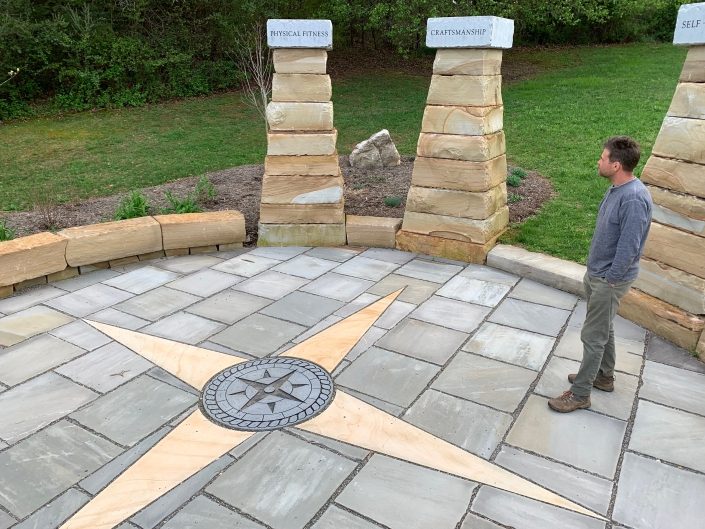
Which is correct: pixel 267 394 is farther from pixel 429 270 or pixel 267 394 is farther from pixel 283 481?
pixel 429 270

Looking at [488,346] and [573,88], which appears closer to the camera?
[488,346]

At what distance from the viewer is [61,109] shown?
15.2 m

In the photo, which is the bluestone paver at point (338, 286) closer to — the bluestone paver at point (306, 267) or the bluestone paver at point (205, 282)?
the bluestone paver at point (306, 267)

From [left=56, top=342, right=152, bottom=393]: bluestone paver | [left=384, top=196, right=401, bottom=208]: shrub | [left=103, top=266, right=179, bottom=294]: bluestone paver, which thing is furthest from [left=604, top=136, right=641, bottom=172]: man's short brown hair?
[left=384, top=196, right=401, bottom=208]: shrub

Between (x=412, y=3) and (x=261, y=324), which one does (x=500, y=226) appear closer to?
(x=261, y=324)

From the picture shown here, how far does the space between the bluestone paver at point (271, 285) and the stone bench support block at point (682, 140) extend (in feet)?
11.0

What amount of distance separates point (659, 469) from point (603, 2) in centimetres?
1805

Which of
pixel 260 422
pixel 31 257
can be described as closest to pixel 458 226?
pixel 260 422

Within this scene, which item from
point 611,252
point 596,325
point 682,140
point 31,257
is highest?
point 682,140

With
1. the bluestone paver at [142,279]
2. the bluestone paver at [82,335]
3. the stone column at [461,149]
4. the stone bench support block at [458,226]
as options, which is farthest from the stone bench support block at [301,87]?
the bluestone paver at [82,335]

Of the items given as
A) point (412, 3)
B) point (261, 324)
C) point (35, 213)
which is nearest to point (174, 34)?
point (412, 3)

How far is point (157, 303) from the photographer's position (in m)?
5.50

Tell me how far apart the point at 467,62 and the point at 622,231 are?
119 inches

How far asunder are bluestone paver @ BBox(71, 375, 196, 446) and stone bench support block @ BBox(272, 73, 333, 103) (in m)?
3.55
